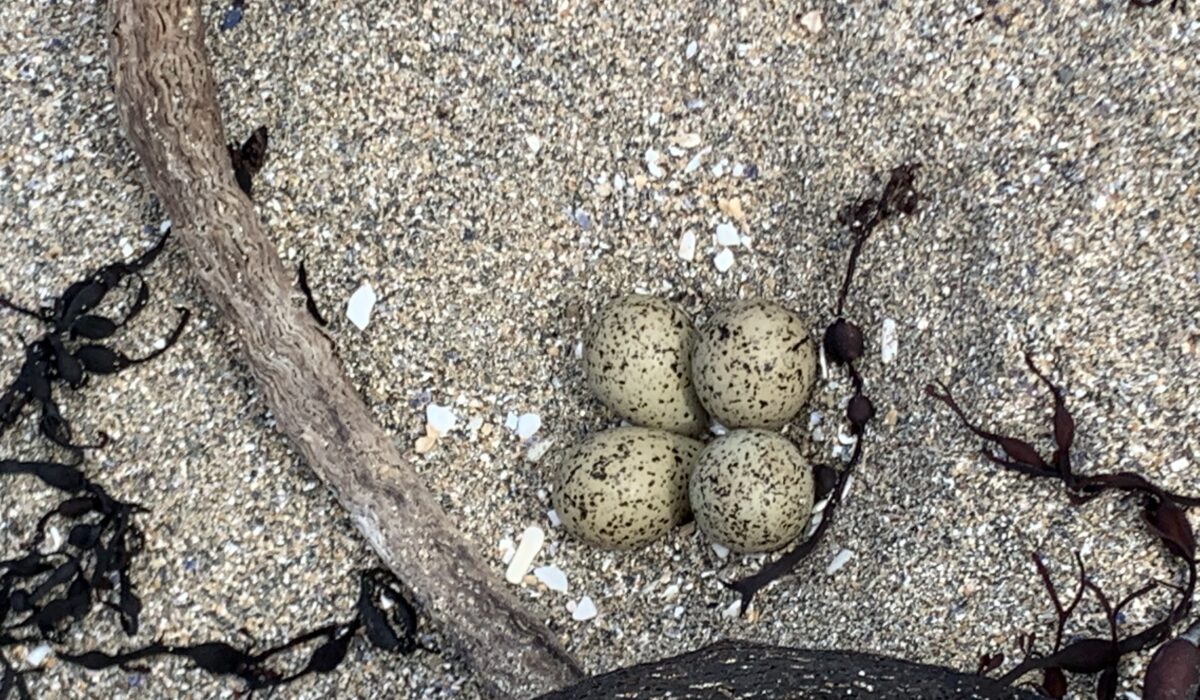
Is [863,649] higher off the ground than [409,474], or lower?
lower

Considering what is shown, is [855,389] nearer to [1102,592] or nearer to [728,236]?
[728,236]

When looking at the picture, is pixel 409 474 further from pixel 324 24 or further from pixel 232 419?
pixel 324 24

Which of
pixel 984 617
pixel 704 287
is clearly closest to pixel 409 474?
pixel 704 287

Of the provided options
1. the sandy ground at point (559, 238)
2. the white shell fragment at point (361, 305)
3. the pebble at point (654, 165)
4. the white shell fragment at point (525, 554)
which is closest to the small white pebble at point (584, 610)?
the sandy ground at point (559, 238)

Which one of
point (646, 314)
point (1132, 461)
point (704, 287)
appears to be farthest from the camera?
point (704, 287)

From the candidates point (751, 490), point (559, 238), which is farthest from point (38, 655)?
point (751, 490)

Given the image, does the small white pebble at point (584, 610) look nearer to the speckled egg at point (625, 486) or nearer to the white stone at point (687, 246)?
the speckled egg at point (625, 486)
